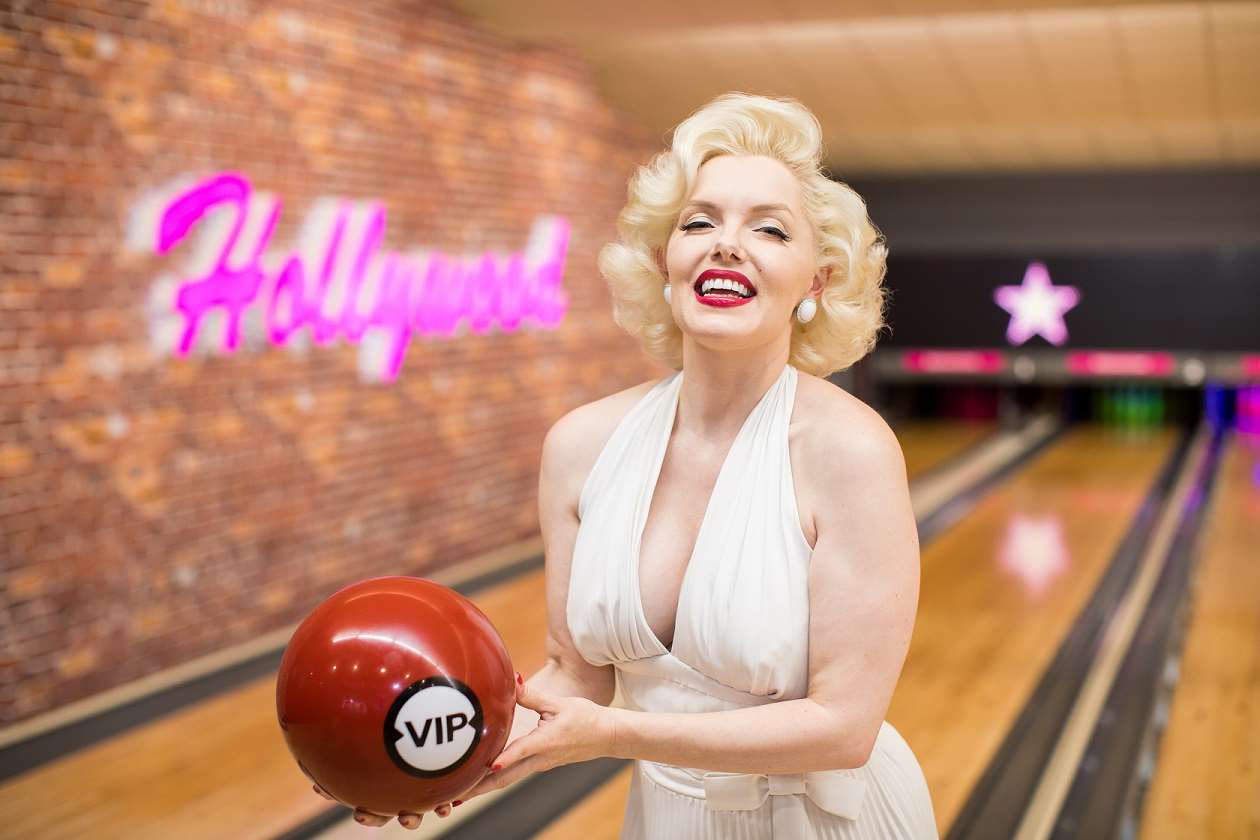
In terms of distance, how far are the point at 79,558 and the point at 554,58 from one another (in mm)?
3878

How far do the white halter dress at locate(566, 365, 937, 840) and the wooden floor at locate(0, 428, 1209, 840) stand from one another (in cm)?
178

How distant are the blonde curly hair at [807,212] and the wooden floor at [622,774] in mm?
1972

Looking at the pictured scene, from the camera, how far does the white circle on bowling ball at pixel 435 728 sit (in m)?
1.15

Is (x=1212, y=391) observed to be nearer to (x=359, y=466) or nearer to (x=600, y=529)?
(x=359, y=466)

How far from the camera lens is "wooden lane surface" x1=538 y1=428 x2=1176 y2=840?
3.49m

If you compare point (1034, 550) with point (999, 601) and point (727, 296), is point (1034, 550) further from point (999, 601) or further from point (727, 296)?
point (727, 296)

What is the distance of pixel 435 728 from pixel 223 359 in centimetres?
336

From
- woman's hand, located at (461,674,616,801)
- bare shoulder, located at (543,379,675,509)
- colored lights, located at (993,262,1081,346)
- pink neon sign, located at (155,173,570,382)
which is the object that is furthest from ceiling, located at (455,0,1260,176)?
woman's hand, located at (461,674,616,801)

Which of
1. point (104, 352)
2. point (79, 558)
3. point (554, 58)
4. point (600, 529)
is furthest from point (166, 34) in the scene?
point (600, 529)

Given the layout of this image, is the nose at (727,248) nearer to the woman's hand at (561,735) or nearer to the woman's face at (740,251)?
the woman's face at (740,251)

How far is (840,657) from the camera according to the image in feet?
3.97

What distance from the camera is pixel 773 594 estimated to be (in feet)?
4.03

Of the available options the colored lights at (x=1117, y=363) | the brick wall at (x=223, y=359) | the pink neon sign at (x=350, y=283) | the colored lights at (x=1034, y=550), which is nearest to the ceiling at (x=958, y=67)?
the brick wall at (x=223, y=359)

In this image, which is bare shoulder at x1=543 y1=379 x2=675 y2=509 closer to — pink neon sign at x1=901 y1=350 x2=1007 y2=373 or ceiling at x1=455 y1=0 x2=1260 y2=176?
ceiling at x1=455 y1=0 x2=1260 y2=176
